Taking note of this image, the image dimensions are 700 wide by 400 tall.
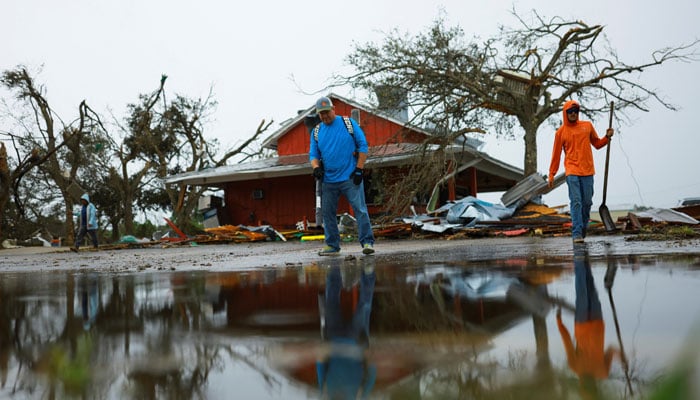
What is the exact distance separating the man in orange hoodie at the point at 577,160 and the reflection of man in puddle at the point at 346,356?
→ 5.76 m

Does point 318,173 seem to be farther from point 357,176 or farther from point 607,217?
point 607,217

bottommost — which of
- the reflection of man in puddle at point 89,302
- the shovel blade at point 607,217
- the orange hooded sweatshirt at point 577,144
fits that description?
the reflection of man in puddle at point 89,302

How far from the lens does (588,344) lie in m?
1.54

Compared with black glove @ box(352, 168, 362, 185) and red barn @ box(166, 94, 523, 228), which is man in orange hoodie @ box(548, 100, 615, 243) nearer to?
black glove @ box(352, 168, 362, 185)

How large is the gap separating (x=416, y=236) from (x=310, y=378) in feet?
41.1

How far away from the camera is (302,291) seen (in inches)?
128

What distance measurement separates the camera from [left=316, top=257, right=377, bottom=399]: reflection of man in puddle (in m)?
1.22

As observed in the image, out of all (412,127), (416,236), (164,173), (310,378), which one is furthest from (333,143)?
(164,173)

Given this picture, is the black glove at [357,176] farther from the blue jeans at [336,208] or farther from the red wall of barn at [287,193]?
the red wall of barn at [287,193]

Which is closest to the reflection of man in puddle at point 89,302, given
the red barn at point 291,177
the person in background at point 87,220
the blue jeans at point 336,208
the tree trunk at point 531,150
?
the blue jeans at point 336,208

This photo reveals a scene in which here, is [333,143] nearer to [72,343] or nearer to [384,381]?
[72,343]

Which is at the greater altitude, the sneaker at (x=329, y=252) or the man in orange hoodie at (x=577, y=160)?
the man in orange hoodie at (x=577, y=160)

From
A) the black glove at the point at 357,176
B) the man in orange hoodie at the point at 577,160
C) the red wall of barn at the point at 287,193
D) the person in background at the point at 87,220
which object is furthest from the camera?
the red wall of barn at the point at 287,193

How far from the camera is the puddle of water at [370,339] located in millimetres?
1230
